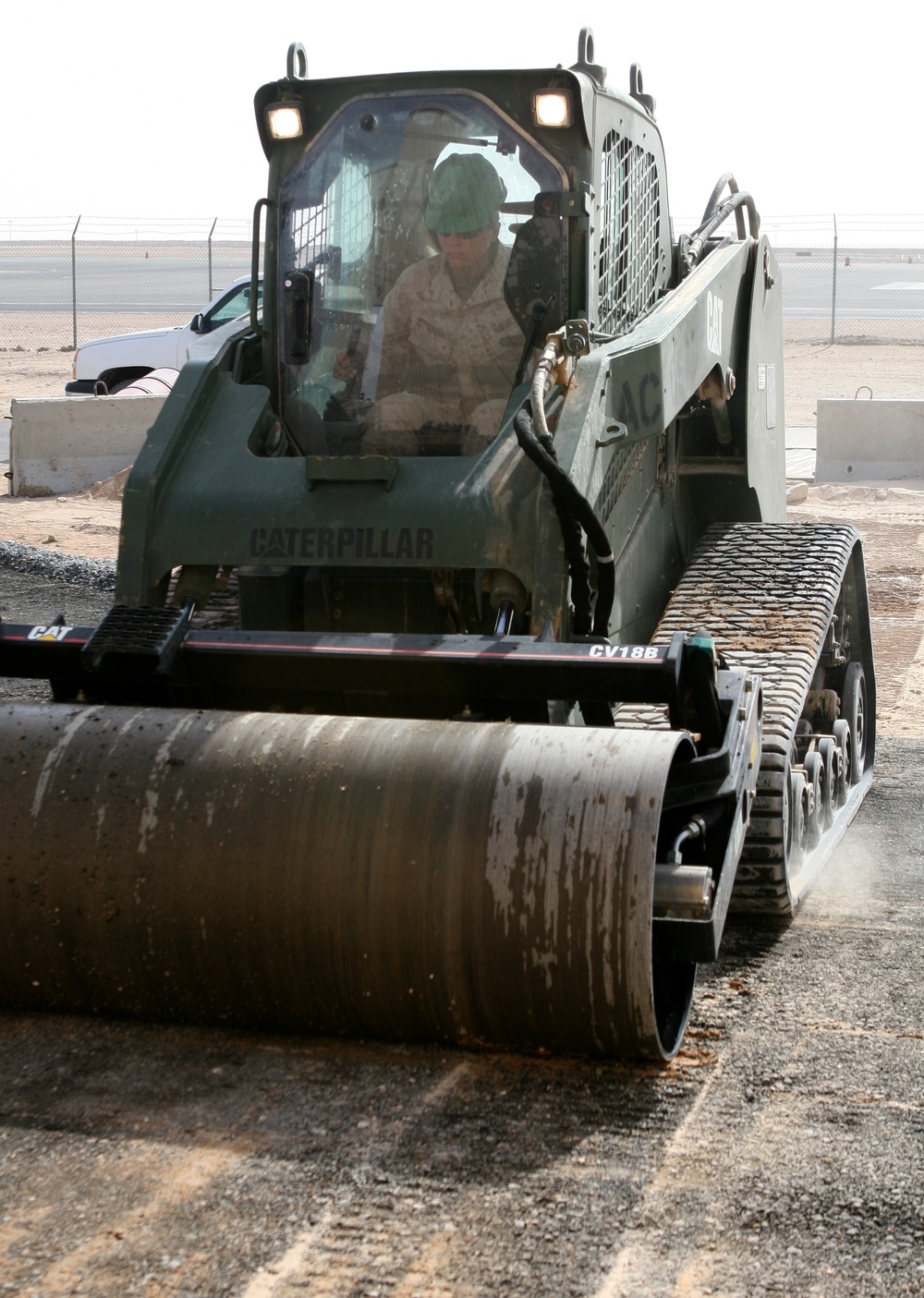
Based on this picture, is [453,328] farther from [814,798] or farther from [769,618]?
[814,798]

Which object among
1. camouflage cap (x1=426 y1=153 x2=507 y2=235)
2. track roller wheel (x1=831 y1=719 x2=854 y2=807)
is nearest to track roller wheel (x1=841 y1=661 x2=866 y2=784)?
track roller wheel (x1=831 y1=719 x2=854 y2=807)

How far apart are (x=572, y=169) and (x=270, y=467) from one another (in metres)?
1.31

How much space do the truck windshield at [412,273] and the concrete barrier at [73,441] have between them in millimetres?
10299

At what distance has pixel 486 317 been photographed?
16.5 ft

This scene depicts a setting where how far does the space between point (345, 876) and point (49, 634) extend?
1209 mm

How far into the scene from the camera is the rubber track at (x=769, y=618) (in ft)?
15.0

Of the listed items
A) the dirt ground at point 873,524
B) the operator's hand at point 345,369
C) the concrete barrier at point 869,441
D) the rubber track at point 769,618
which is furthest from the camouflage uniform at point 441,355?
the concrete barrier at point 869,441

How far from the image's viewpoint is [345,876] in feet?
12.0

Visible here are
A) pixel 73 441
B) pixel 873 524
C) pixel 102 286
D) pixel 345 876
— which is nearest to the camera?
pixel 345 876

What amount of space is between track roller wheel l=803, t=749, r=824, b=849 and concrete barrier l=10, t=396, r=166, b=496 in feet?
35.8

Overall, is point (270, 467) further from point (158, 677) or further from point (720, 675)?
point (720, 675)

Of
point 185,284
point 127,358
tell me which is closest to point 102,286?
point 185,284

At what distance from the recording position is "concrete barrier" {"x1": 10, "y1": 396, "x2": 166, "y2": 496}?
15203mm

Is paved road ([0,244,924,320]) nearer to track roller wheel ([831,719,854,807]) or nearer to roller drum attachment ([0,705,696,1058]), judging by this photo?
track roller wheel ([831,719,854,807])
